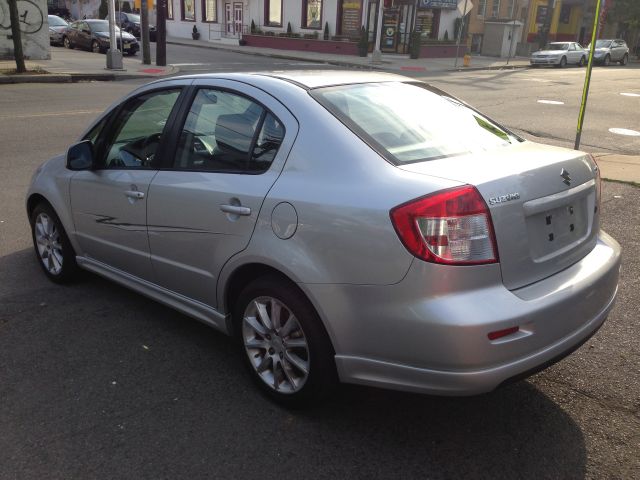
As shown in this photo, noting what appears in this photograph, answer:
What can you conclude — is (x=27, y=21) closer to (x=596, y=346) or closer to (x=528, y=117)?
(x=528, y=117)

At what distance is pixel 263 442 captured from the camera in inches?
113

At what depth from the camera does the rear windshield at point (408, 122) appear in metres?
2.98

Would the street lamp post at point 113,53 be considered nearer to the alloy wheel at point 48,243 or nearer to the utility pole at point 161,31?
the utility pole at point 161,31

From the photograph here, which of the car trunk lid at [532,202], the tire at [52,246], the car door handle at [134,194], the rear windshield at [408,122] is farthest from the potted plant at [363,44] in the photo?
the car trunk lid at [532,202]

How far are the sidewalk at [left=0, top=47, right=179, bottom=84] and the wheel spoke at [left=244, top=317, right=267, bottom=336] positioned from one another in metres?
16.6

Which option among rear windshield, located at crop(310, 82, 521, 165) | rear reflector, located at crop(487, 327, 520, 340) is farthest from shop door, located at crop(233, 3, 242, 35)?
rear reflector, located at crop(487, 327, 520, 340)

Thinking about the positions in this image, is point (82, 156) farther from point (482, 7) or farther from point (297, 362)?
point (482, 7)

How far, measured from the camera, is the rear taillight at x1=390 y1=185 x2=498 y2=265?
8.18 feet

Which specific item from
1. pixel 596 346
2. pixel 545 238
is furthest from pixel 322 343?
pixel 596 346

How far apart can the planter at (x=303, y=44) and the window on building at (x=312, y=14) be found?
1486 mm

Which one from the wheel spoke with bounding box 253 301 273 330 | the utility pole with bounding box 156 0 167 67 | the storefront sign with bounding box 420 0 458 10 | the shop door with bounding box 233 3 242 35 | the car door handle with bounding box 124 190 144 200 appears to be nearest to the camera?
the wheel spoke with bounding box 253 301 273 330

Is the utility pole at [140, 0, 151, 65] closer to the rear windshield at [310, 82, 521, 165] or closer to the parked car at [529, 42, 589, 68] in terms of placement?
the rear windshield at [310, 82, 521, 165]

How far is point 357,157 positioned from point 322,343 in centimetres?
87

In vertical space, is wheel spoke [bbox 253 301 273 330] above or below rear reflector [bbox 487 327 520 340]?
below
